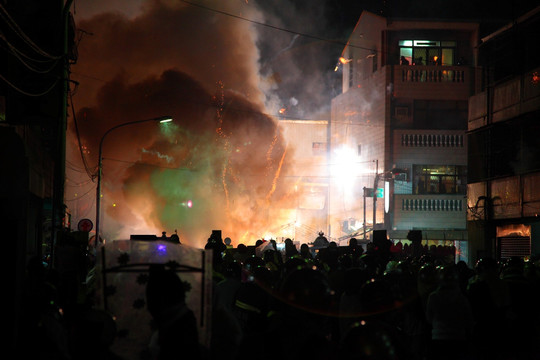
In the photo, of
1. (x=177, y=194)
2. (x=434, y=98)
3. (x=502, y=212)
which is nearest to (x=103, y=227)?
(x=177, y=194)

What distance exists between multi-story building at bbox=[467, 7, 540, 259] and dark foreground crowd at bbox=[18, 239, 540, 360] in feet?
44.3

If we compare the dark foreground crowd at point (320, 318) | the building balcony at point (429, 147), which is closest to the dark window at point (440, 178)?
the building balcony at point (429, 147)

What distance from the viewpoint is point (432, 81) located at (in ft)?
134

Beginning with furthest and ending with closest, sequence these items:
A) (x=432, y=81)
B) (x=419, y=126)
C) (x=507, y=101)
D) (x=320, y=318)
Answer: (x=419, y=126), (x=432, y=81), (x=507, y=101), (x=320, y=318)

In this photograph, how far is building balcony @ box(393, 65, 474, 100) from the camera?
40.8 meters

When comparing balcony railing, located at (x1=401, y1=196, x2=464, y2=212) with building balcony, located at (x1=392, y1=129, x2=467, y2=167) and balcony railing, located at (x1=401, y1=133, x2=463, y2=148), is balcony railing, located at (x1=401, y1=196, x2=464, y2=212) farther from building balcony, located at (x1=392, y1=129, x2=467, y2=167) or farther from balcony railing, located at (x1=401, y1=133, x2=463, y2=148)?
balcony railing, located at (x1=401, y1=133, x2=463, y2=148)

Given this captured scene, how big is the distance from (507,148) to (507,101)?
185 cm

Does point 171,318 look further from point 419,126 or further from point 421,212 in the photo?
point 419,126

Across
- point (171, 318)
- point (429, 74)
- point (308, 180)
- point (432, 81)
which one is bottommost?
point (171, 318)

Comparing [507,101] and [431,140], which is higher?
[431,140]

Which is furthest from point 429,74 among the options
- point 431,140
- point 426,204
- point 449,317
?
point 449,317

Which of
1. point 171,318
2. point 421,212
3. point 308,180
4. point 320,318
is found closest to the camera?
point 171,318

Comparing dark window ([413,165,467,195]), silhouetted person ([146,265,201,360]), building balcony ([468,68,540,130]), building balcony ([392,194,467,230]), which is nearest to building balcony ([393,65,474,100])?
dark window ([413,165,467,195])

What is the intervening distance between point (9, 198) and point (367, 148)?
1549 inches
